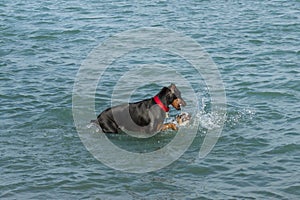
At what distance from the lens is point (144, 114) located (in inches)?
413

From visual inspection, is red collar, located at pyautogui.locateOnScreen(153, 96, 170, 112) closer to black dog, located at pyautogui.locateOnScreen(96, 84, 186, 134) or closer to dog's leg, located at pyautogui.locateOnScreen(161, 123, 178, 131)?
black dog, located at pyautogui.locateOnScreen(96, 84, 186, 134)

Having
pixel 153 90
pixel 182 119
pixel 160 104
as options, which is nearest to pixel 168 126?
pixel 182 119

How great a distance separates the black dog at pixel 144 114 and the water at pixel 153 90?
229 millimetres

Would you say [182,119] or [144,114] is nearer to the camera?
[144,114]

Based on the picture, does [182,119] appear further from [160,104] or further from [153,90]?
[153,90]

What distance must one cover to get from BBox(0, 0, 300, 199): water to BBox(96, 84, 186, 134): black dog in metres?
0.23

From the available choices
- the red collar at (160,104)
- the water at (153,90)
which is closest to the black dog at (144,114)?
the red collar at (160,104)

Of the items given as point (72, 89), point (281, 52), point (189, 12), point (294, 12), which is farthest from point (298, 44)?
point (72, 89)

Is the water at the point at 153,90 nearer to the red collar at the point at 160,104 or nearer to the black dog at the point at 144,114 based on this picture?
the black dog at the point at 144,114

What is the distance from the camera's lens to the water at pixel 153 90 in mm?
8977

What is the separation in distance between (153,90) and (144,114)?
9.53 feet

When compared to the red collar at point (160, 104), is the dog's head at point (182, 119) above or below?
below

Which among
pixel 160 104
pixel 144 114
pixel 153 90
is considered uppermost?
pixel 160 104

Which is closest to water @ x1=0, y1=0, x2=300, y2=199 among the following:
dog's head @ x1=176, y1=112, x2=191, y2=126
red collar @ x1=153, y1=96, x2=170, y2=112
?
dog's head @ x1=176, y1=112, x2=191, y2=126
